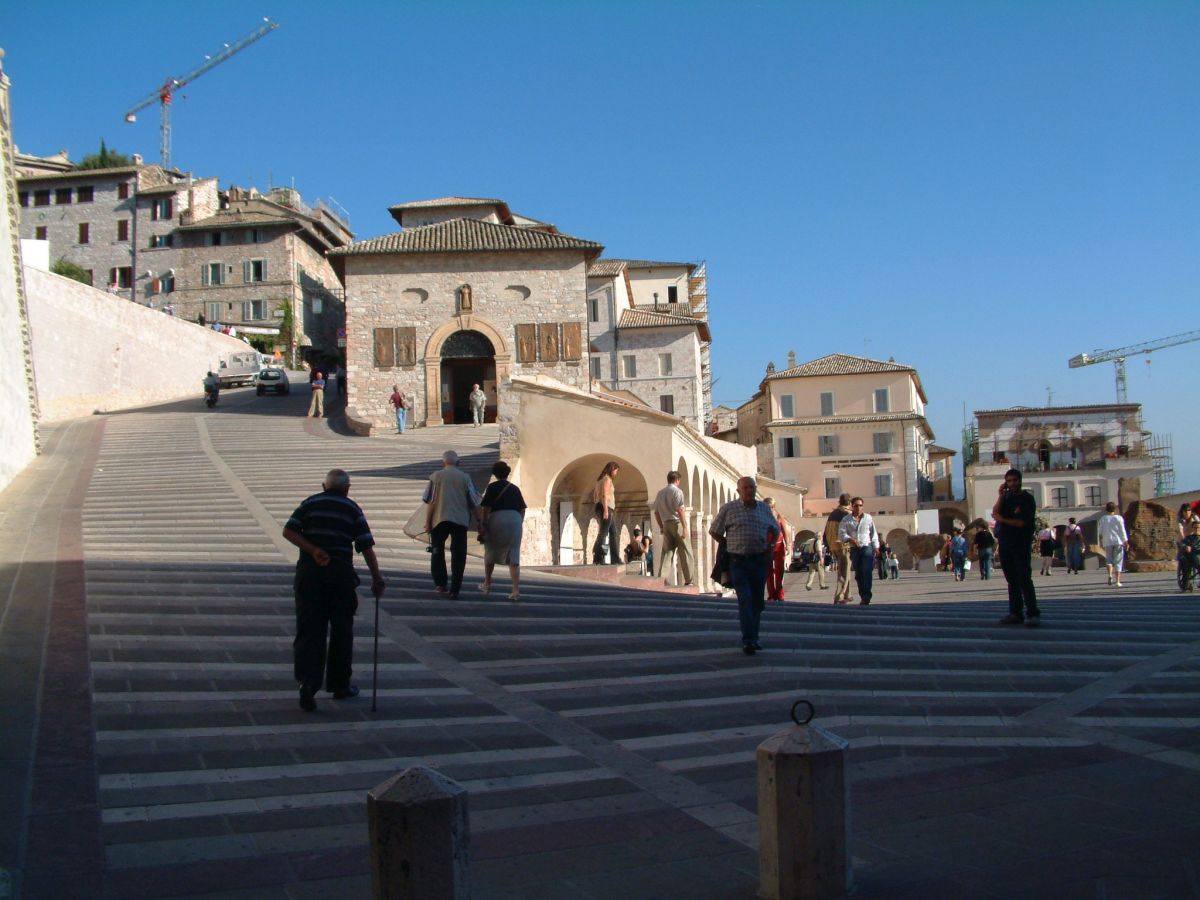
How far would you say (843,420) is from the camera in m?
66.3

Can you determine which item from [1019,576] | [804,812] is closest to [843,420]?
[1019,576]

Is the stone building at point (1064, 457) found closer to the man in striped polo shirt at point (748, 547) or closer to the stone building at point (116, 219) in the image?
the stone building at point (116, 219)

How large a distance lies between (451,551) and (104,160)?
84273 millimetres

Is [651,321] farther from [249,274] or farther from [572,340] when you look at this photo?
[249,274]

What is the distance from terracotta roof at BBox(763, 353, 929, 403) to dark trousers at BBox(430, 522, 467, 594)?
185ft

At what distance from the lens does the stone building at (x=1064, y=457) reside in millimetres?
64125

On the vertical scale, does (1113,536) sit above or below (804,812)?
above

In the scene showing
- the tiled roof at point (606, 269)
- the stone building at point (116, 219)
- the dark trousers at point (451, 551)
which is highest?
the stone building at point (116, 219)

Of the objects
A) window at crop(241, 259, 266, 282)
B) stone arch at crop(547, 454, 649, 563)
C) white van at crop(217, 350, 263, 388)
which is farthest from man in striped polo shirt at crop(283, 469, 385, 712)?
window at crop(241, 259, 266, 282)

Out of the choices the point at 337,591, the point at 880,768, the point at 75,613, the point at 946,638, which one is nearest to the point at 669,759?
the point at 880,768

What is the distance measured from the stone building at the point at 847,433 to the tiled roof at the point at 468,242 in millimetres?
28316

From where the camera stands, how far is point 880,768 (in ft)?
20.1

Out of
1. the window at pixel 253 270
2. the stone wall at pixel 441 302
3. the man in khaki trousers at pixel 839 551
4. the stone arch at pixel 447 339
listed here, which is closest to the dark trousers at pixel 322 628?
the man in khaki trousers at pixel 839 551

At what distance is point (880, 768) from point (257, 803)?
125 inches
